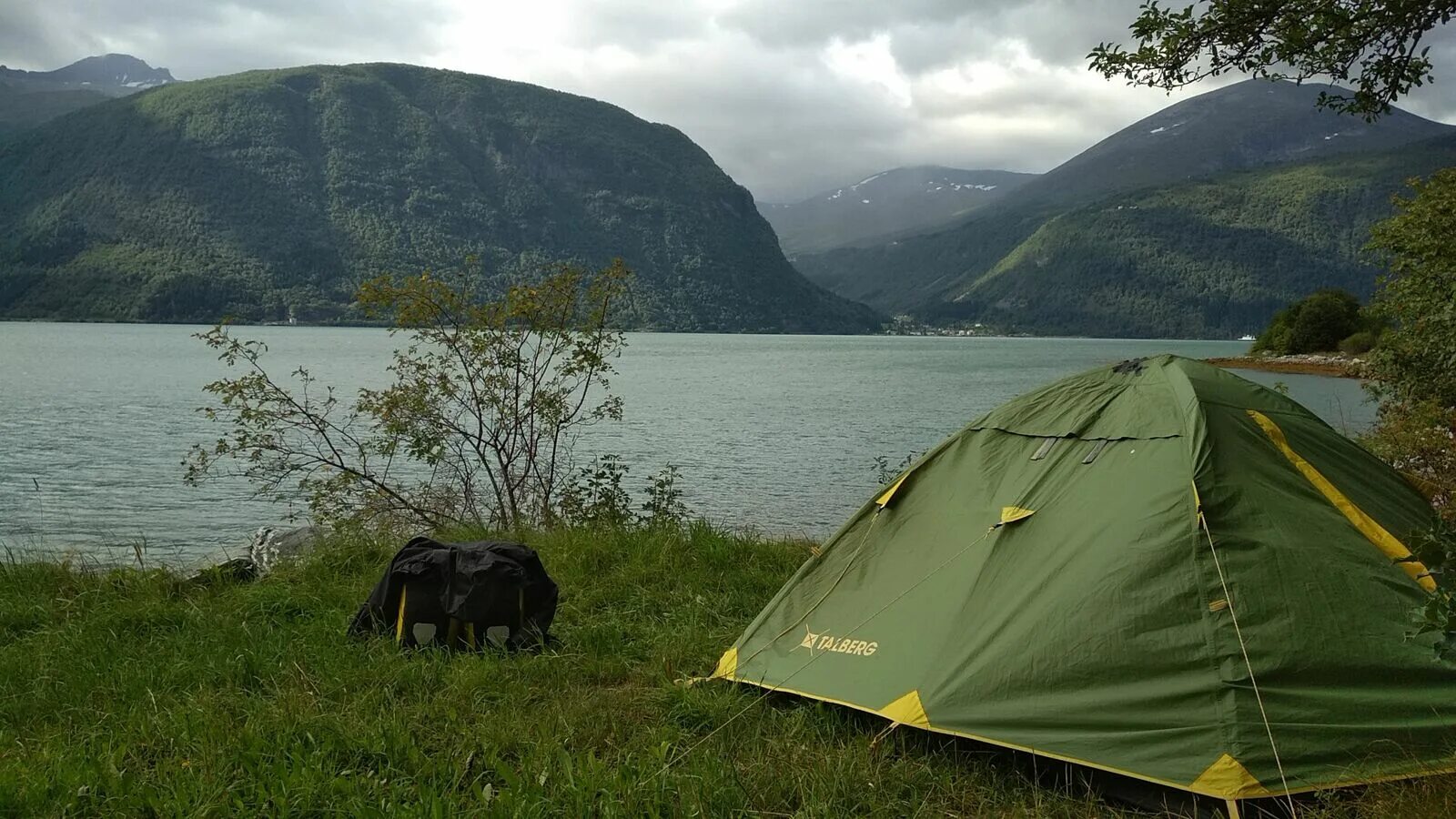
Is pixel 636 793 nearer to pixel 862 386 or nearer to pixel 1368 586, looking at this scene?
pixel 1368 586

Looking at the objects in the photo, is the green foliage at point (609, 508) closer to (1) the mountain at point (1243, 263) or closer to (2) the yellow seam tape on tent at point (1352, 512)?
(2) the yellow seam tape on tent at point (1352, 512)

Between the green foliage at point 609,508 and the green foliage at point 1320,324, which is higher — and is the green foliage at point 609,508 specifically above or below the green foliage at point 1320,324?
below

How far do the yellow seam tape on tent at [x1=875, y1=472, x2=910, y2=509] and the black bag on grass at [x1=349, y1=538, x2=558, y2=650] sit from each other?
1.92m

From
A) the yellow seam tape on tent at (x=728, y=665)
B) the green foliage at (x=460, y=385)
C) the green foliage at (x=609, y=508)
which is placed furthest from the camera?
the green foliage at (x=460, y=385)

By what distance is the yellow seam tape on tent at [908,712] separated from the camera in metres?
3.88

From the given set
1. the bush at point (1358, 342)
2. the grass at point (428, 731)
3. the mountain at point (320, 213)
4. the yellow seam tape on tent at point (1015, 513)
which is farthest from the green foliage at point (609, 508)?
the mountain at point (320, 213)

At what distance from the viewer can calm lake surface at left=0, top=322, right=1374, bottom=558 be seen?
561 inches

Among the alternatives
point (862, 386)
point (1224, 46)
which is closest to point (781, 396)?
point (862, 386)

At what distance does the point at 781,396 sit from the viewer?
3900cm

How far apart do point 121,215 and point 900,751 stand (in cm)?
15838

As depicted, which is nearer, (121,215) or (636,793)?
(636,793)

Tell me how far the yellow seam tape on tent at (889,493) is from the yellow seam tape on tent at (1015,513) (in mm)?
798

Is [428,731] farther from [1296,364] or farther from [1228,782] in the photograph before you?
[1296,364]

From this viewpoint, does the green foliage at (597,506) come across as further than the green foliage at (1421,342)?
Yes
